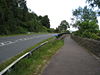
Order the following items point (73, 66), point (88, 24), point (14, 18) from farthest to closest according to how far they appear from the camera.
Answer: point (14, 18)
point (88, 24)
point (73, 66)

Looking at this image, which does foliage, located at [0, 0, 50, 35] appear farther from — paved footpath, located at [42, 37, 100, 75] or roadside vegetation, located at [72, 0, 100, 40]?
paved footpath, located at [42, 37, 100, 75]

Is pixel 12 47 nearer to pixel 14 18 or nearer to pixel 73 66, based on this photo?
pixel 73 66

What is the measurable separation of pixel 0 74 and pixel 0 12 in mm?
43943

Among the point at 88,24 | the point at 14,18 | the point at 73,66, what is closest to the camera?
the point at 73,66

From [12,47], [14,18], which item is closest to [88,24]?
[12,47]

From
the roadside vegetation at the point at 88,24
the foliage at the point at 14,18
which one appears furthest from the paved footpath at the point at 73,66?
the foliage at the point at 14,18

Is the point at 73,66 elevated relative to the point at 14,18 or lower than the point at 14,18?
lower

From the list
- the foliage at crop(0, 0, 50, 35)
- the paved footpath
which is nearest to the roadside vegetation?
the paved footpath

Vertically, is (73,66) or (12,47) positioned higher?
(73,66)

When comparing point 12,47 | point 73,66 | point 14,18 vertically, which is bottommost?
point 12,47

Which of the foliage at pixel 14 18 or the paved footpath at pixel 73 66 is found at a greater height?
the foliage at pixel 14 18

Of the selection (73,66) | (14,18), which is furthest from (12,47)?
(14,18)

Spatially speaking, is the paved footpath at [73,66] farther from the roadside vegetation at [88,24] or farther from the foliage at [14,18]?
the foliage at [14,18]

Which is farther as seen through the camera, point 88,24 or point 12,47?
point 88,24
